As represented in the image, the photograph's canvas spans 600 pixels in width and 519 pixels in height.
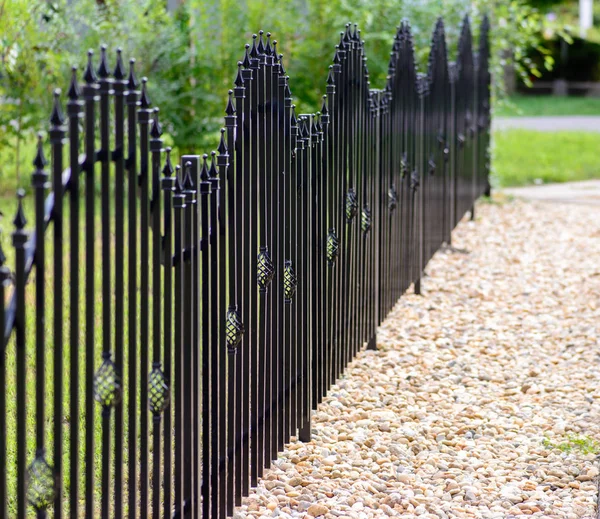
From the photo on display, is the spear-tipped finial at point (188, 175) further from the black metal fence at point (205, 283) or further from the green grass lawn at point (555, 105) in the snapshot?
the green grass lawn at point (555, 105)

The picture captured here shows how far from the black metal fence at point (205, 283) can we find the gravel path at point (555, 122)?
17344 millimetres

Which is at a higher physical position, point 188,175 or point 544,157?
point 188,175

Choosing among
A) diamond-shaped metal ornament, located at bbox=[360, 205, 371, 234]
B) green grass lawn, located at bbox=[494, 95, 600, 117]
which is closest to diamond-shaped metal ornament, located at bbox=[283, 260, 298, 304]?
diamond-shaped metal ornament, located at bbox=[360, 205, 371, 234]

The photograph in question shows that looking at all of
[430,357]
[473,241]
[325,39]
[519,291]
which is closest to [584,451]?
[430,357]

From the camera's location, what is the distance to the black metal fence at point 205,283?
2.39 meters

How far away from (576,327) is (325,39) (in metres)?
5.52

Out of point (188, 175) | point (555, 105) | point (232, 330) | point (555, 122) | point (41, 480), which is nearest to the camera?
point (41, 480)

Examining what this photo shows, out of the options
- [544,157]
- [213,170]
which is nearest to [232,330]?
[213,170]

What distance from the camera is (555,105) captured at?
32.0 m

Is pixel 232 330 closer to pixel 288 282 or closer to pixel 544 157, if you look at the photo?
pixel 288 282

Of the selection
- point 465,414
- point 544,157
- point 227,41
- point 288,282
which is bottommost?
point 465,414

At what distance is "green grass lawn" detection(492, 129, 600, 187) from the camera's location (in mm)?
14430

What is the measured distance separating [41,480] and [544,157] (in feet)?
49.2

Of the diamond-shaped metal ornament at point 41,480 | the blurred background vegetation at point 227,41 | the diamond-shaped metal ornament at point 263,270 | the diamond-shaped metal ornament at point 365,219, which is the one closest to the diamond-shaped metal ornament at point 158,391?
the diamond-shaped metal ornament at point 41,480
